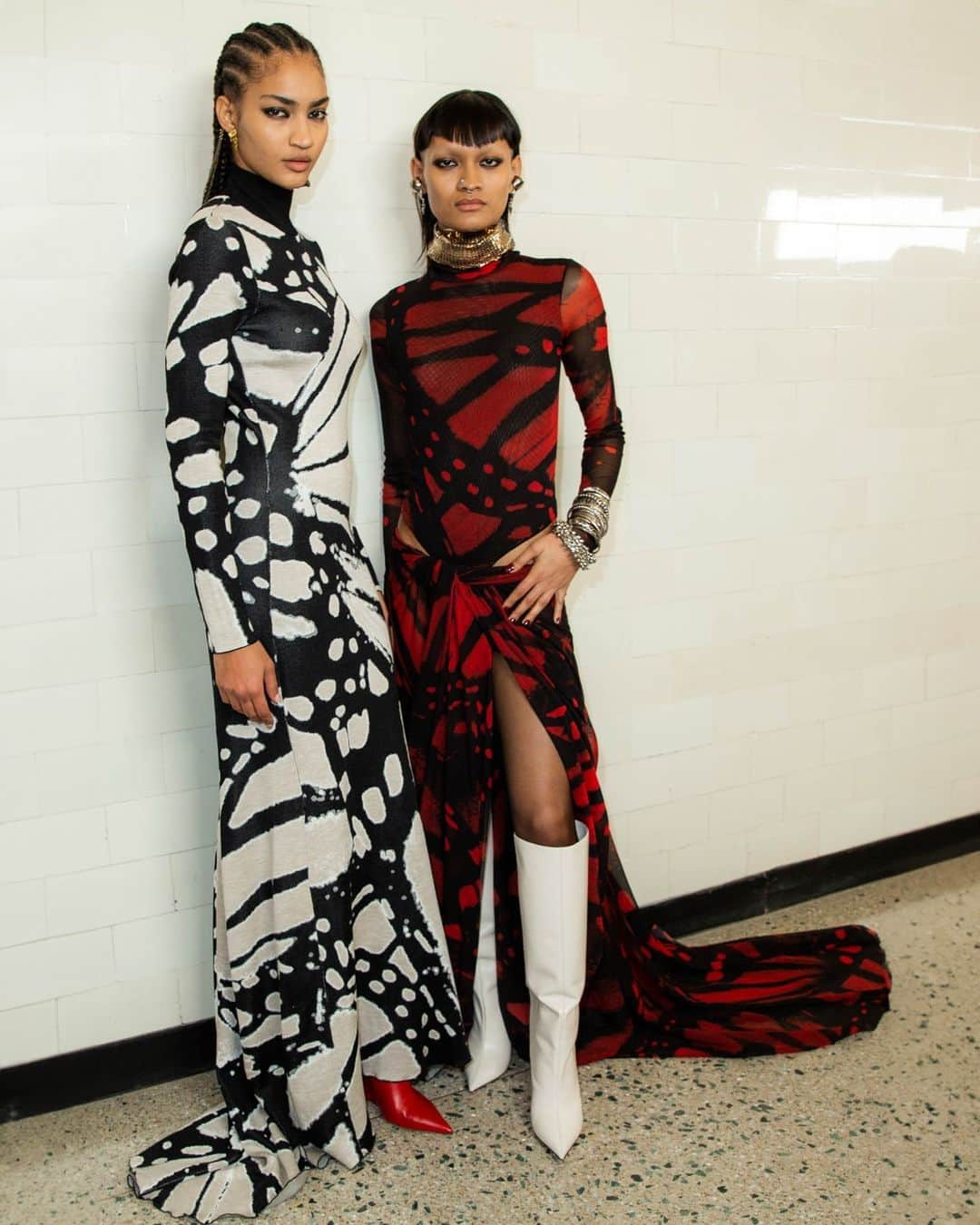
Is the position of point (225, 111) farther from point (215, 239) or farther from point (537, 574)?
point (537, 574)

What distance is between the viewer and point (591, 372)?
2.22m

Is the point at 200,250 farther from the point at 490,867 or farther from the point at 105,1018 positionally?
the point at 105,1018

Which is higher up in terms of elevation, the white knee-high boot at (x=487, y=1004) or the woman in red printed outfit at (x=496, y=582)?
the woman in red printed outfit at (x=496, y=582)

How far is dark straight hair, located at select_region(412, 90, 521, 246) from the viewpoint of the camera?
2035 millimetres

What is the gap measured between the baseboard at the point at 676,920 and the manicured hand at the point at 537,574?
3.38ft

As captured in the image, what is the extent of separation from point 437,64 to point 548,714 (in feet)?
4.24

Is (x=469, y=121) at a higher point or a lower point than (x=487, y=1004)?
higher

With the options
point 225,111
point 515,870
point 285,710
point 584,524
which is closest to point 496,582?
point 584,524

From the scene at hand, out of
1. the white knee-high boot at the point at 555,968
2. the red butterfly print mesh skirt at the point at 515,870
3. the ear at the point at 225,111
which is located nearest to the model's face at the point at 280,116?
the ear at the point at 225,111

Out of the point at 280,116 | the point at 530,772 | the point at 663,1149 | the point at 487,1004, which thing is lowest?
the point at 663,1149

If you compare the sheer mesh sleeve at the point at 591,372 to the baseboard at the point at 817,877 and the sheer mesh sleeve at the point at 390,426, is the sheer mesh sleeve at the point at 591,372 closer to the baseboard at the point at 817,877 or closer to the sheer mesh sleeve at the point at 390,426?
the sheer mesh sleeve at the point at 390,426

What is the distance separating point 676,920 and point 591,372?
4.68ft

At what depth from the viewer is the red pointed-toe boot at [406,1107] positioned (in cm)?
218

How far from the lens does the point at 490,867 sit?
2.34m
